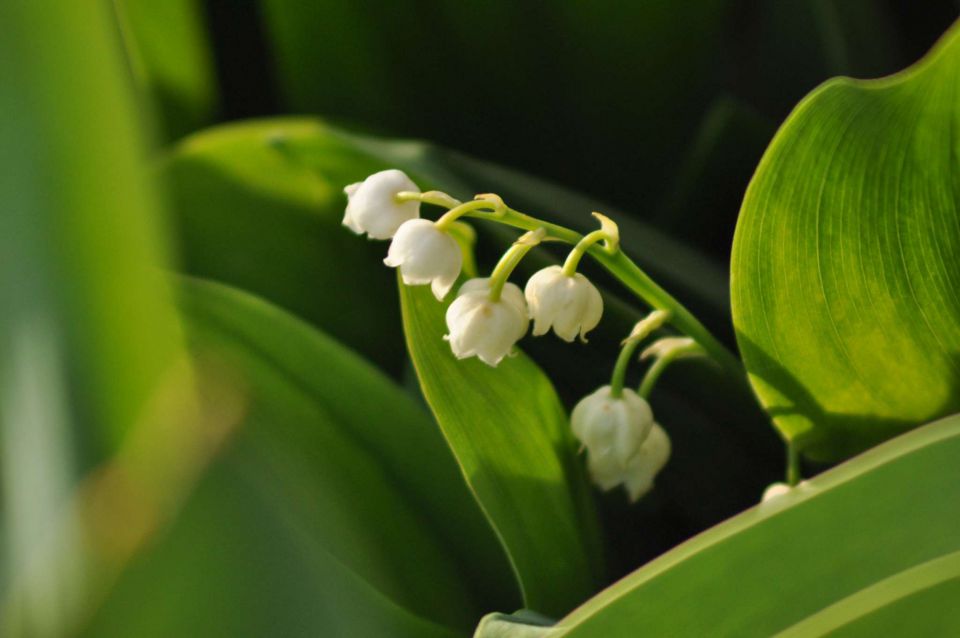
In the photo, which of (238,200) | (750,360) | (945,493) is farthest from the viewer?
(238,200)

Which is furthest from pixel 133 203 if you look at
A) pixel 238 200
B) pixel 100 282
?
pixel 238 200

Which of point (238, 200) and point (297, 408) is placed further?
point (238, 200)

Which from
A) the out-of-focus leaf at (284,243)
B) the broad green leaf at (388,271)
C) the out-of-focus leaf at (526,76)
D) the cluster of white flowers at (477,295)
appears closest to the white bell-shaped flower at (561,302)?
the cluster of white flowers at (477,295)

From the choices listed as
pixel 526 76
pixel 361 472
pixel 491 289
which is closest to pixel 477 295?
pixel 491 289

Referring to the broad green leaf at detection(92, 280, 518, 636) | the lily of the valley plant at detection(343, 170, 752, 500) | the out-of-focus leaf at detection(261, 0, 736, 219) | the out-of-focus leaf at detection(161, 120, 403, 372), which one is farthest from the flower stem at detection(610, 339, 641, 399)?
the out-of-focus leaf at detection(261, 0, 736, 219)

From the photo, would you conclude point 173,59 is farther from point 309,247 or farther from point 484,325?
point 484,325

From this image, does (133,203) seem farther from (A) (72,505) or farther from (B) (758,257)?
(B) (758,257)

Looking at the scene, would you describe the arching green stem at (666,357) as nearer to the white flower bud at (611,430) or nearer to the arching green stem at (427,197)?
the white flower bud at (611,430)
